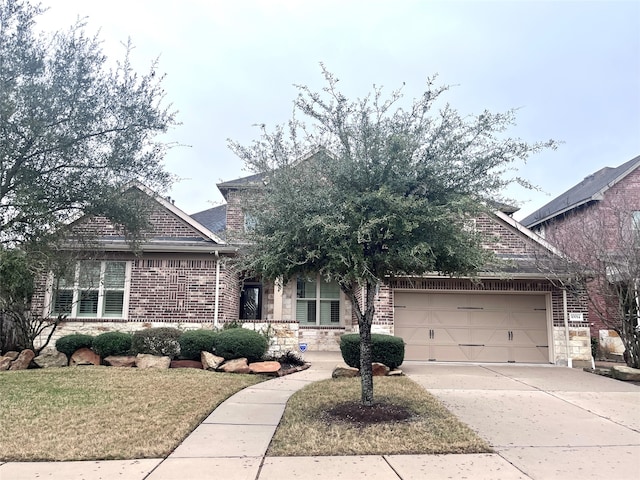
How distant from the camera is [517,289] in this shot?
13625mm

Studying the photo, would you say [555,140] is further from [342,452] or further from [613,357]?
[613,357]

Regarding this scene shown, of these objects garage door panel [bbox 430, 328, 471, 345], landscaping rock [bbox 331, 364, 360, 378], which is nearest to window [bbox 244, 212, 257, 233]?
landscaping rock [bbox 331, 364, 360, 378]

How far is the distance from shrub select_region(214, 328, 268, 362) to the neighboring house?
1661mm

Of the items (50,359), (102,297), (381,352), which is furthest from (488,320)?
(50,359)

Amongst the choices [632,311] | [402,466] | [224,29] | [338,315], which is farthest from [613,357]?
[224,29]

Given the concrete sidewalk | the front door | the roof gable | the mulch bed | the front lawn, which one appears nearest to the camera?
the concrete sidewalk

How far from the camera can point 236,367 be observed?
10641 millimetres

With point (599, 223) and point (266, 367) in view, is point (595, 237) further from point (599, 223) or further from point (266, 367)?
point (266, 367)

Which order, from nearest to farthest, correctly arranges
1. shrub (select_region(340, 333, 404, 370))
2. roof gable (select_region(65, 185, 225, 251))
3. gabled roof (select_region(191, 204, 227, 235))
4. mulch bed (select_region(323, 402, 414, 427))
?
mulch bed (select_region(323, 402, 414, 427)) → shrub (select_region(340, 333, 404, 370)) → roof gable (select_region(65, 185, 225, 251)) → gabled roof (select_region(191, 204, 227, 235))

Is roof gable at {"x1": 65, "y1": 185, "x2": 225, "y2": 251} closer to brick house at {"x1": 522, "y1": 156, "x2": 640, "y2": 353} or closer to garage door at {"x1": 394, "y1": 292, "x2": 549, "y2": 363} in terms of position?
Result: garage door at {"x1": 394, "y1": 292, "x2": 549, "y2": 363}

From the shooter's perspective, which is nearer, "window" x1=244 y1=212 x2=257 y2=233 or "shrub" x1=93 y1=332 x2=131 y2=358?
"window" x1=244 y1=212 x2=257 y2=233

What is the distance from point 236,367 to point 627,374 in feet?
29.4

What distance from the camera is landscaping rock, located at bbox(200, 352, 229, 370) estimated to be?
10.7 metres

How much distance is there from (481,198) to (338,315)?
10.6 m
